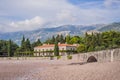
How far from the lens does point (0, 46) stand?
13312 centimetres

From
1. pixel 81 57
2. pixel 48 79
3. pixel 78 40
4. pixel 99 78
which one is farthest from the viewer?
pixel 78 40

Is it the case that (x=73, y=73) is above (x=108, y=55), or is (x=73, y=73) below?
below

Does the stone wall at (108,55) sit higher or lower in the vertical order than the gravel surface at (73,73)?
higher

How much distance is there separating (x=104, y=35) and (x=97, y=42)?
12.0ft

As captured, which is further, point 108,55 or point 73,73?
point 108,55

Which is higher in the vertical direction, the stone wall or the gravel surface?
the stone wall

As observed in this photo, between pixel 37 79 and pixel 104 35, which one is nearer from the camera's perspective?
pixel 37 79

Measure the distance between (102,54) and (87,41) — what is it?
195 feet

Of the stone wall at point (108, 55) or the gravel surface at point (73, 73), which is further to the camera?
the stone wall at point (108, 55)

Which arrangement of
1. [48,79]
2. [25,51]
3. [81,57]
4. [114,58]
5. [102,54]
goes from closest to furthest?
[48,79]
[114,58]
[102,54]
[81,57]
[25,51]

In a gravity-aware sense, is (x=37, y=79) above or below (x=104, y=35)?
below

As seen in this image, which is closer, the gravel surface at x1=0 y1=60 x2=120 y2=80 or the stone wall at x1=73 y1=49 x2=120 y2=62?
the gravel surface at x1=0 y1=60 x2=120 y2=80

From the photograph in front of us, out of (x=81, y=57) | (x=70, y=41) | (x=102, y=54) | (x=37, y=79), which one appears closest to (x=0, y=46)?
(x=70, y=41)

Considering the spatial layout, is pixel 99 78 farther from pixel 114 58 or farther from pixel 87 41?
pixel 87 41
